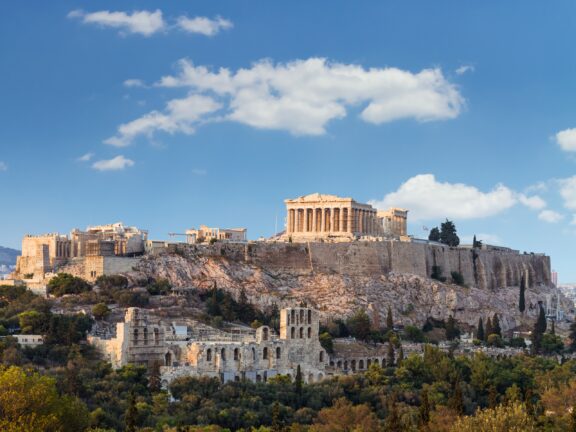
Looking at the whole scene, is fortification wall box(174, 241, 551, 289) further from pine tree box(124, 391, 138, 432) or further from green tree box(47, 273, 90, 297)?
pine tree box(124, 391, 138, 432)

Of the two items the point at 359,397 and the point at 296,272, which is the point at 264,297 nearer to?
the point at 296,272

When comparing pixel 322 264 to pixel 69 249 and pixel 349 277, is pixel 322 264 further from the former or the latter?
pixel 69 249

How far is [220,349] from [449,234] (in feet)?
162

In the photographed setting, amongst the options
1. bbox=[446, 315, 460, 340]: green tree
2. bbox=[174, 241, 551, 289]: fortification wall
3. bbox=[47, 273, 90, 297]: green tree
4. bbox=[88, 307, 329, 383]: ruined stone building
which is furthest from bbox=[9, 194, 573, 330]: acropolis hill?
bbox=[88, 307, 329, 383]: ruined stone building

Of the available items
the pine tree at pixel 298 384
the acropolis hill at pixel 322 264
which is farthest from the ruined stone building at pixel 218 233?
the pine tree at pixel 298 384

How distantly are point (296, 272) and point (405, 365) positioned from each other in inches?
888

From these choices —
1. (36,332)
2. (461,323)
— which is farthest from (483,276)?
(36,332)

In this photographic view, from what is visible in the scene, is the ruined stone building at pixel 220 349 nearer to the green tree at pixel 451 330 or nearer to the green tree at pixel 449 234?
the green tree at pixel 451 330

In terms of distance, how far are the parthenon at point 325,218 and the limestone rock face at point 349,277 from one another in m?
4.26

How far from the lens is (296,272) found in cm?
8756

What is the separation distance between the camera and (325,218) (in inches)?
3792

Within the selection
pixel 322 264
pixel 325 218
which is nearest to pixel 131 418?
pixel 322 264

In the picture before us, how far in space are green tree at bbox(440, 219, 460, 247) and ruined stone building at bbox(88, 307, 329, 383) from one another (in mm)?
40622

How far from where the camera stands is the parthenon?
312 ft
